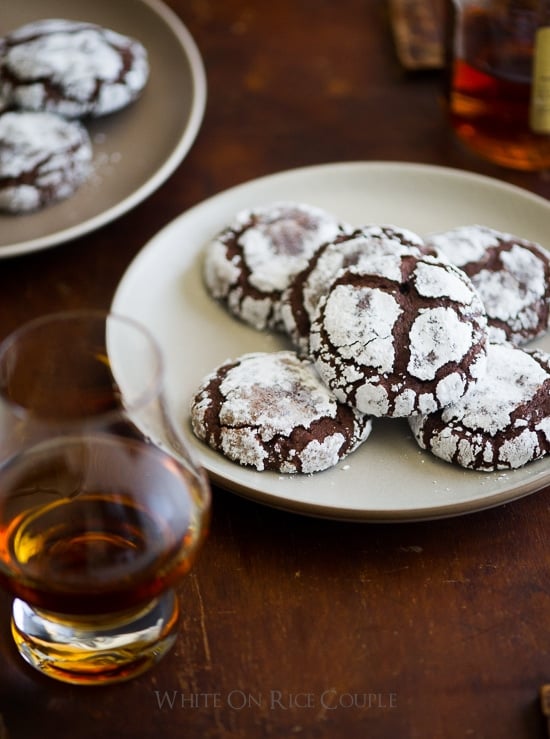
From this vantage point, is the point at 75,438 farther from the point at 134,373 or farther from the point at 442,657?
the point at 442,657

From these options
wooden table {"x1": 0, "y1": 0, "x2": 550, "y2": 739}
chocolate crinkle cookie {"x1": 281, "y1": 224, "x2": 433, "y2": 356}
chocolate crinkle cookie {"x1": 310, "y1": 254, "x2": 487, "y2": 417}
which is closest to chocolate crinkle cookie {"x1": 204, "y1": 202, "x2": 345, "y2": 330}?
chocolate crinkle cookie {"x1": 281, "y1": 224, "x2": 433, "y2": 356}

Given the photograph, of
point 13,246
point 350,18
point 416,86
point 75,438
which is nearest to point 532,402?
point 75,438

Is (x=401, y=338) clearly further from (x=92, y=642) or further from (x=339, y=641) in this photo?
(x=92, y=642)

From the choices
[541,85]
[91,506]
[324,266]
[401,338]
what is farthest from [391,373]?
[541,85]

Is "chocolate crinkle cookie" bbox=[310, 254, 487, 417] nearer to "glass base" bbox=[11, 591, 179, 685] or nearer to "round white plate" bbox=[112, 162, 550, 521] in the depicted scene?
"round white plate" bbox=[112, 162, 550, 521]

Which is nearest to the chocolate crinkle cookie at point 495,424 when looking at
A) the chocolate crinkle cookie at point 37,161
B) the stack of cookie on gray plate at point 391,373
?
the stack of cookie on gray plate at point 391,373

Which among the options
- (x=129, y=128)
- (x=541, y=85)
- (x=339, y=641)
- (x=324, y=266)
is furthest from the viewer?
(x=129, y=128)
